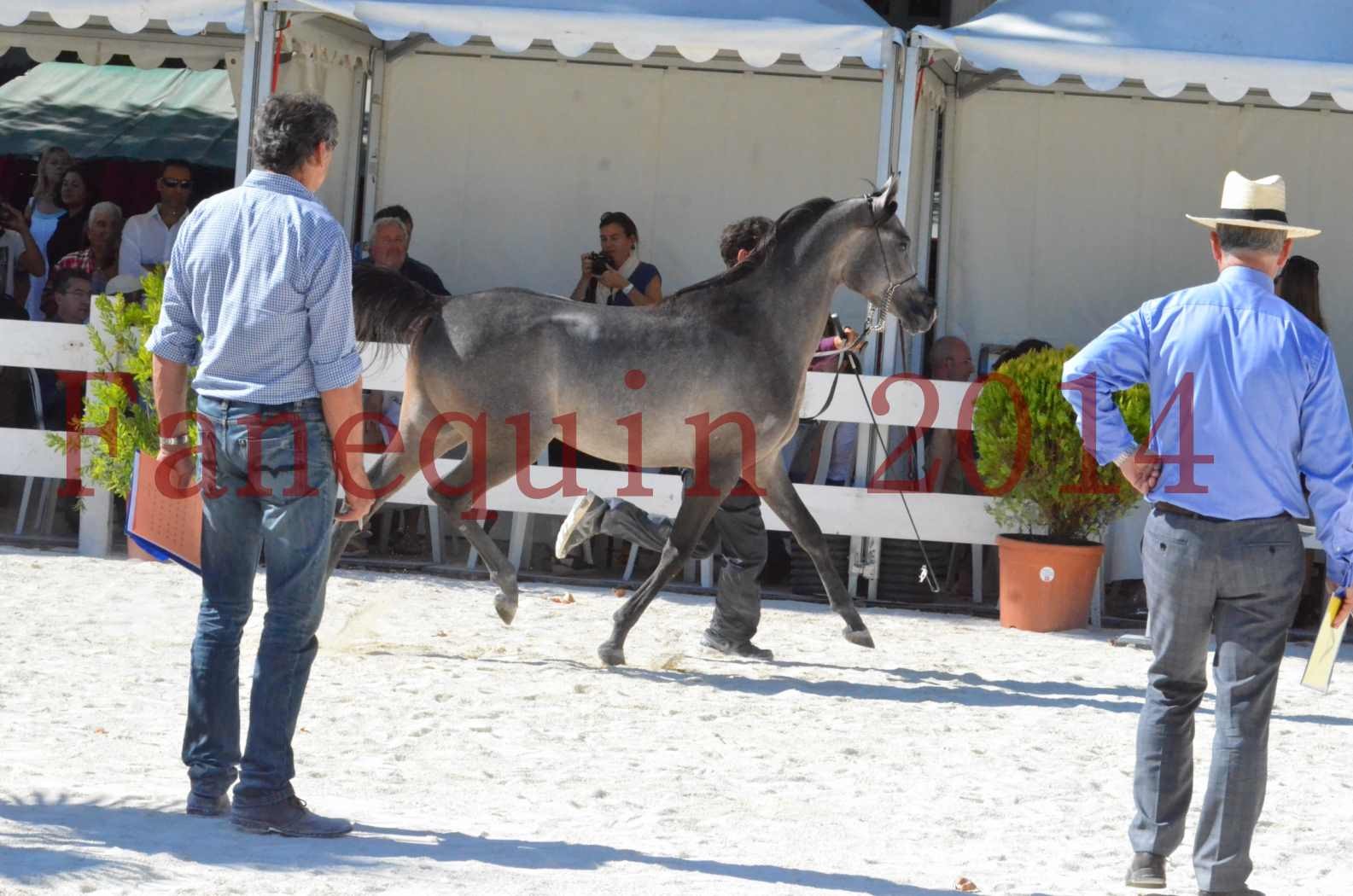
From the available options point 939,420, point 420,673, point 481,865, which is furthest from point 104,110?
point 481,865

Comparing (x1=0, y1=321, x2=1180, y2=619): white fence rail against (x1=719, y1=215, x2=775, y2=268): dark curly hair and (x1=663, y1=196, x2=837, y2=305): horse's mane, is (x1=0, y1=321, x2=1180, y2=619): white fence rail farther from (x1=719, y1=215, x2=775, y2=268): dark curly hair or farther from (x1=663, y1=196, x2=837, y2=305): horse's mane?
(x1=663, y1=196, x2=837, y2=305): horse's mane

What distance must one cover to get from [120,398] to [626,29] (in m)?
3.19

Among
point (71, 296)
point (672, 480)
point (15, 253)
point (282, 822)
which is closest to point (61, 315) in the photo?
point (71, 296)

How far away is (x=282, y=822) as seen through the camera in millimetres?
4316

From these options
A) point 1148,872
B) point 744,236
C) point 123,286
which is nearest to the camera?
point 1148,872

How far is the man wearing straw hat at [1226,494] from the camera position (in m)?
4.08

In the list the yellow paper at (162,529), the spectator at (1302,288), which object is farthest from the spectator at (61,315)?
the spectator at (1302,288)

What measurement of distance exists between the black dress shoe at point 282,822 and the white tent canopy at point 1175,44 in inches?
223

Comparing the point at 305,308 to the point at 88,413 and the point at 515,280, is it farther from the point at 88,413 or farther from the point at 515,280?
the point at 515,280

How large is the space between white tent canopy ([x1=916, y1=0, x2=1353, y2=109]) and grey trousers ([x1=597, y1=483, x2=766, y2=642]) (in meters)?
2.74

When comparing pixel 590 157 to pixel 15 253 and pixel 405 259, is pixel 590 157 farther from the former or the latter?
pixel 15 253

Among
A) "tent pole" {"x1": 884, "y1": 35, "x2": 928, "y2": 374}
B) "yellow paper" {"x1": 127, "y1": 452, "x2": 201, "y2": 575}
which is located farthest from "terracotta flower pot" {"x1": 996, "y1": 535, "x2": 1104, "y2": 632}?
"yellow paper" {"x1": 127, "y1": 452, "x2": 201, "y2": 575}

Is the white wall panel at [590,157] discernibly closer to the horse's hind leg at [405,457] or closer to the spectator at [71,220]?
the spectator at [71,220]

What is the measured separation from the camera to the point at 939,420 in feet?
30.3
